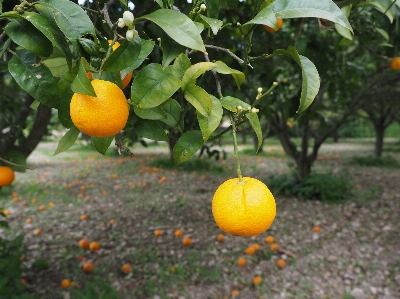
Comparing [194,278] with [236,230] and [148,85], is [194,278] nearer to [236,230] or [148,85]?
[236,230]

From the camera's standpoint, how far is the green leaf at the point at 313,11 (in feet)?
2.34

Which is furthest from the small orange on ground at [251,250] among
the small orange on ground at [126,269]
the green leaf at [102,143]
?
the green leaf at [102,143]

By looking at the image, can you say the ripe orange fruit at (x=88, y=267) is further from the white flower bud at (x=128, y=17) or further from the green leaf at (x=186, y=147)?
the white flower bud at (x=128, y=17)

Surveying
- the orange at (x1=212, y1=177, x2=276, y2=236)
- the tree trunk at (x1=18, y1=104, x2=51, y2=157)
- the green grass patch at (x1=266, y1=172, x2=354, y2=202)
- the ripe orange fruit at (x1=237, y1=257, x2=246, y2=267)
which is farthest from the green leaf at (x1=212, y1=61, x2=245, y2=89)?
the green grass patch at (x1=266, y1=172, x2=354, y2=202)

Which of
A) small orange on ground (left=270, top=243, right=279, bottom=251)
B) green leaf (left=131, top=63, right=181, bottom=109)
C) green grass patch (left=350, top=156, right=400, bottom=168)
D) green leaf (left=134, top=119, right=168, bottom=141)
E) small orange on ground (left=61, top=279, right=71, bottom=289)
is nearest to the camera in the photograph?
green leaf (left=131, top=63, right=181, bottom=109)

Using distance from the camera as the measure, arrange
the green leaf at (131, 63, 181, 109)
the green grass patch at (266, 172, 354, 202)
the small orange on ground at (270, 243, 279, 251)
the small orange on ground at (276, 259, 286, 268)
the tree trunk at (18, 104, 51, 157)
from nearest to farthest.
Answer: the green leaf at (131, 63, 181, 109) < the tree trunk at (18, 104, 51, 157) < the small orange on ground at (276, 259, 286, 268) < the small orange on ground at (270, 243, 279, 251) < the green grass patch at (266, 172, 354, 202)

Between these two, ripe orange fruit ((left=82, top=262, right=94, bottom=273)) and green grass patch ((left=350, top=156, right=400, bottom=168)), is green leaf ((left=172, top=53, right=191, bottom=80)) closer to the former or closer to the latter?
ripe orange fruit ((left=82, top=262, right=94, bottom=273))

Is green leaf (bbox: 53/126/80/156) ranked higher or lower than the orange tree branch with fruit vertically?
lower

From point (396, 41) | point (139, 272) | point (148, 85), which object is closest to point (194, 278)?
point (139, 272)

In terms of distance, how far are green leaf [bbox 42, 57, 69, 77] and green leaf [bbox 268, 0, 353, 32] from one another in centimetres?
56

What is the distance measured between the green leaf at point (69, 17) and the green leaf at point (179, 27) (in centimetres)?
13

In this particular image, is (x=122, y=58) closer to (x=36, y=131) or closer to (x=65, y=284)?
(x=36, y=131)

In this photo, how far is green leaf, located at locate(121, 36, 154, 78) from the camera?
732 mm

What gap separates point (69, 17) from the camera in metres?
0.68
